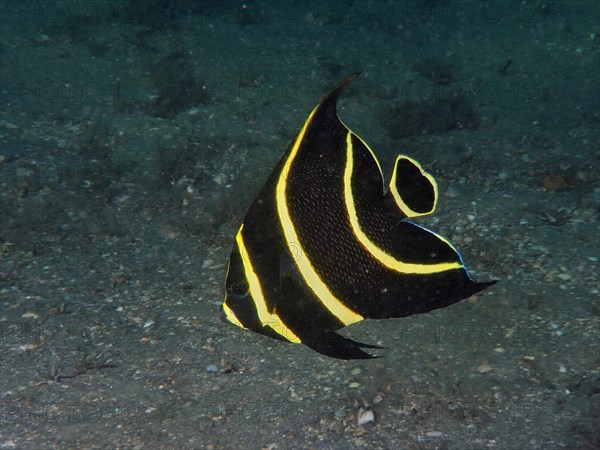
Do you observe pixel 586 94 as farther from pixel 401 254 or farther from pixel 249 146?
pixel 401 254

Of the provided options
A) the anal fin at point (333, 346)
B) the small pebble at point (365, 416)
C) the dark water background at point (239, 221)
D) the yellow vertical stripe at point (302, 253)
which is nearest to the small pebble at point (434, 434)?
the dark water background at point (239, 221)

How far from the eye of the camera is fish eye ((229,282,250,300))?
60.7 inches

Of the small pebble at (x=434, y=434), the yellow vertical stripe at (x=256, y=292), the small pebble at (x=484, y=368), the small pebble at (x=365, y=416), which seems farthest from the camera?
the small pebble at (x=484, y=368)

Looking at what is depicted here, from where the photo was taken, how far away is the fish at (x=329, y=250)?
58.8 inches

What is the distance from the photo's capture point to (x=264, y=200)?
1.57m

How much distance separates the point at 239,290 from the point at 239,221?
3226mm

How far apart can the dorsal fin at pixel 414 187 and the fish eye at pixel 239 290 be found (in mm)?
548

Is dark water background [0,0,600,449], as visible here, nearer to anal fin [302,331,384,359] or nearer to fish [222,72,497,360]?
anal fin [302,331,384,359]

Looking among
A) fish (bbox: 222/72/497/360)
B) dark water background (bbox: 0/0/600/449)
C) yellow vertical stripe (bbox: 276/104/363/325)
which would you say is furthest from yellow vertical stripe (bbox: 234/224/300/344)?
dark water background (bbox: 0/0/600/449)

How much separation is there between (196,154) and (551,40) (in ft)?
22.4

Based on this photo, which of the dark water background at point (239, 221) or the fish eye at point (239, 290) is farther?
the dark water background at point (239, 221)

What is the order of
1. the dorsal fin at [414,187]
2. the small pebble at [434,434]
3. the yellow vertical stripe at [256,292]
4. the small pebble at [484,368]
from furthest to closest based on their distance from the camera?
1. the small pebble at [484,368]
2. the small pebble at [434,434]
3. the yellow vertical stripe at [256,292]
4. the dorsal fin at [414,187]

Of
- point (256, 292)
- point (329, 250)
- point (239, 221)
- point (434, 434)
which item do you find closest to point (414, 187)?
point (329, 250)

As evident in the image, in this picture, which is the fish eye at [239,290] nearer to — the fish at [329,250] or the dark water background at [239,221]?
the fish at [329,250]
